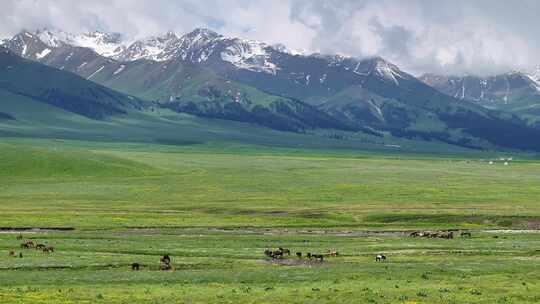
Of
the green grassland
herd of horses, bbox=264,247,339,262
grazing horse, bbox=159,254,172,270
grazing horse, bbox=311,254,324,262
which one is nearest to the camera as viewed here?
the green grassland

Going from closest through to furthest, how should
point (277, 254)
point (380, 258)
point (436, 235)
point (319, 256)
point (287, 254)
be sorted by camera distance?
point (380, 258) → point (319, 256) → point (277, 254) → point (287, 254) → point (436, 235)

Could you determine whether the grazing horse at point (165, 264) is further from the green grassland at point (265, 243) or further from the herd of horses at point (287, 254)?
the herd of horses at point (287, 254)

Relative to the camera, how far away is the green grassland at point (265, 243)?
50.6m

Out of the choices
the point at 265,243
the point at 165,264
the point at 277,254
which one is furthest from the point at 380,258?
the point at 165,264

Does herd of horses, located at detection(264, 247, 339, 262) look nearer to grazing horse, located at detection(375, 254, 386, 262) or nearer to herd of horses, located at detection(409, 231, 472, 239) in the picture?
grazing horse, located at detection(375, 254, 386, 262)

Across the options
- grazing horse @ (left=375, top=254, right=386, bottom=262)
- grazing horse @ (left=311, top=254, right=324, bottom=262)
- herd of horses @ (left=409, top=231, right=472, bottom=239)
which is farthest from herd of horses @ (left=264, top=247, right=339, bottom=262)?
herd of horses @ (left=409, top=231, right=472, bottom=239)

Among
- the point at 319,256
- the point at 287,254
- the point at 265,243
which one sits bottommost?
the point at 265,243

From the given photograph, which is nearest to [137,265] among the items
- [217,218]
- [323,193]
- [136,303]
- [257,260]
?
[257,260]

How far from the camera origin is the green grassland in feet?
166

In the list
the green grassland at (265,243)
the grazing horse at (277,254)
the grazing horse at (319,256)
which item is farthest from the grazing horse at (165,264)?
the grazing horse at (319,256)

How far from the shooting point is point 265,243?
80312 mm

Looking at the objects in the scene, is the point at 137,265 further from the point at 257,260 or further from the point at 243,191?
the point at 243,191

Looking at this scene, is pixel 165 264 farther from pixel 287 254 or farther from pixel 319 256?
pixel 319 256

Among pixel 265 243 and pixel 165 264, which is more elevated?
pixel 165 264
